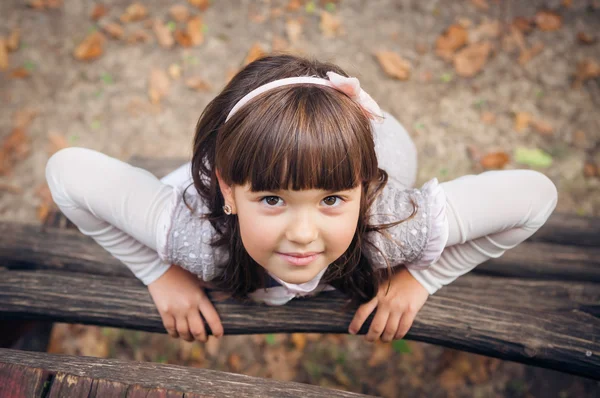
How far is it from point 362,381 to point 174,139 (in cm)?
178

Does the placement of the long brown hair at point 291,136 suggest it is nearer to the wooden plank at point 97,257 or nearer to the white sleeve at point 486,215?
the white sleeve at point 486,215

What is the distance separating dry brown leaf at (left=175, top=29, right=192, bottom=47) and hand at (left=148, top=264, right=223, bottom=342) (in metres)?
2.30

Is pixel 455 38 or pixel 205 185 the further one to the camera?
pixel 455 38

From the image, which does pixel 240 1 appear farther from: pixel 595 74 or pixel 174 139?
pixel 595 74

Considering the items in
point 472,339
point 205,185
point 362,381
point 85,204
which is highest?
point 205,185

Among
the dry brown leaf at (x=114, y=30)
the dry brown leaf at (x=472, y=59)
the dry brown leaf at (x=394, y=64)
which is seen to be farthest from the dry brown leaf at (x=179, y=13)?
the dry brown leaf at (x=472, y=59)

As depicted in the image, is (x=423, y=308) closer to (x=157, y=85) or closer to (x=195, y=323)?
(x=195, y=323)

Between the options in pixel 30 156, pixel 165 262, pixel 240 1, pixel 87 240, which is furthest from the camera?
pixel 240 1

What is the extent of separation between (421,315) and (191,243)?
71cm

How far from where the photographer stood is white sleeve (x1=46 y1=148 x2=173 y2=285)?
60.5 inches

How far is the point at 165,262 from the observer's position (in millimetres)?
1616

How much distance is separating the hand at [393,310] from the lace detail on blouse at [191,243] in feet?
1.48

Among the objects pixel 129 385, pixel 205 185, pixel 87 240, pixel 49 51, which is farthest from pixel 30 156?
pixel 129 385

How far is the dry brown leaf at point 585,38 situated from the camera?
11.1 ft
